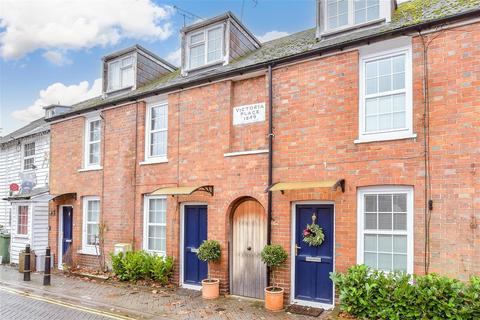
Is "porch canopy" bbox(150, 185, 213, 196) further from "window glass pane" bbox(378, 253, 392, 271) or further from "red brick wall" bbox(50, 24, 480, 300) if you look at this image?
"window glass pane" bbox(378, 253, 392, 271)

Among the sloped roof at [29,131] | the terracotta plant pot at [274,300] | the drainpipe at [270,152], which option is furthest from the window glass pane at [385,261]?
the sloped roof at [29,131]

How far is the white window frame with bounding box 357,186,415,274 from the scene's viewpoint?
26.0 ft

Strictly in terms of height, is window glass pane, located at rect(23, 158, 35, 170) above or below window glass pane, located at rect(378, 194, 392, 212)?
above

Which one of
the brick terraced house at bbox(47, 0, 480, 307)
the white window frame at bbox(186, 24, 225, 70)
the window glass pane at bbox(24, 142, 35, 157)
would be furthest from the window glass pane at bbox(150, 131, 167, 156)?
the window glass pane at bbox(24, 142, 35, 157)

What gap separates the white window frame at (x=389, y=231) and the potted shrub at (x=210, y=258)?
3.79 meters

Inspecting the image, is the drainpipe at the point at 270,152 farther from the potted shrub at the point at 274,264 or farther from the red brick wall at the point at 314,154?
the potted shrub at the point at 274,264

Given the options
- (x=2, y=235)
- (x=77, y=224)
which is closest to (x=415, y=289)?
(x=77, y=224)

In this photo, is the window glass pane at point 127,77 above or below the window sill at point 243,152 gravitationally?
above

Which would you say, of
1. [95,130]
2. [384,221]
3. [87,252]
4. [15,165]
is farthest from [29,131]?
[384,221]

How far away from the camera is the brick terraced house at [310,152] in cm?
778

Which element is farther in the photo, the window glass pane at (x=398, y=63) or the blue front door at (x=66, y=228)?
the blue front door at (x=66, y=228)

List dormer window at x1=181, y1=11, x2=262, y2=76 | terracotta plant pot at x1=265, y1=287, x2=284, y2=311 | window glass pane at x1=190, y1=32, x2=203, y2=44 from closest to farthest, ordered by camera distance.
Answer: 1. terracotta plant pot at x1=265, y1=287, x2=284, y2=311
2. dormer window at x1=181, y1=11, x2=262, y2=76
3. window glass pane at x1=190, y1=32, x2=203, y2=44

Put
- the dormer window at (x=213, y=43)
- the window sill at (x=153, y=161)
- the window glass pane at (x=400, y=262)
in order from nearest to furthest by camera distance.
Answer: the window glass pane at (x=400, y=262) → the window sill at (x=153, y=161) → the dormer window at (x=213, y=43)

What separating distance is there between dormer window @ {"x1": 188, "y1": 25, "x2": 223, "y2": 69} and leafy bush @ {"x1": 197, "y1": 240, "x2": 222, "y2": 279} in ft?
18.7
